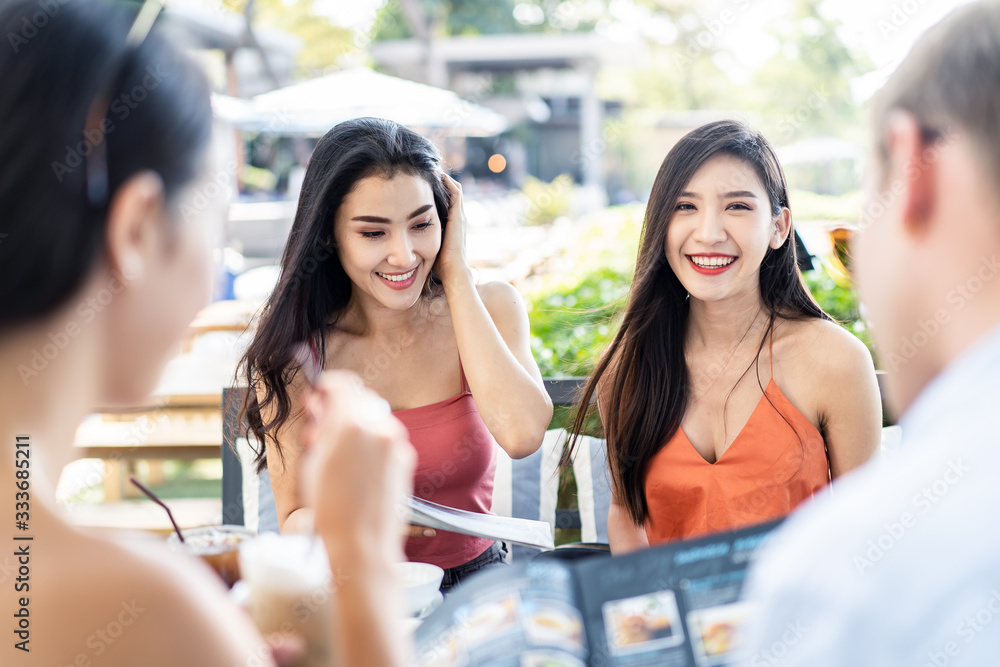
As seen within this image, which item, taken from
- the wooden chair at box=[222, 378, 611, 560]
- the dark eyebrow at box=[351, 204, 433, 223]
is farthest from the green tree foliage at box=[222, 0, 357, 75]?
the dark eyebrow at box=[351, 204, 433, 223]

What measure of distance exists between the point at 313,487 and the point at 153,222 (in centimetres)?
37

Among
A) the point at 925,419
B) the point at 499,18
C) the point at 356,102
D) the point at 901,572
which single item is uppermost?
the point at 499,18

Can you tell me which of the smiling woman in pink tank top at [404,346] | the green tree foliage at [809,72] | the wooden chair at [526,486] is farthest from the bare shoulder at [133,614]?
the green tree foliage at [809,72]

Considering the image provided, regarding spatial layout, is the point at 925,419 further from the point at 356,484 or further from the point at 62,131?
the point at 62,131

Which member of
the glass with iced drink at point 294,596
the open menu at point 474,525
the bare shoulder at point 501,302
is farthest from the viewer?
the bare shoulder at point 501,302

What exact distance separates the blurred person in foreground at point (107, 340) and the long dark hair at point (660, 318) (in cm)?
147

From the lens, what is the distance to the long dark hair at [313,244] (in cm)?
246

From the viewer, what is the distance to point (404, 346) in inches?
106

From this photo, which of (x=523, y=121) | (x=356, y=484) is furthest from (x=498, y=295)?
(x=523, y=121)

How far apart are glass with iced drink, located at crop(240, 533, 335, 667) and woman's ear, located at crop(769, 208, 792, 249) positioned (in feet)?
5.57

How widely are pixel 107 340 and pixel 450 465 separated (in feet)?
5.17

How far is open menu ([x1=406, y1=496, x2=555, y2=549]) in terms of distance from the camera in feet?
5.64

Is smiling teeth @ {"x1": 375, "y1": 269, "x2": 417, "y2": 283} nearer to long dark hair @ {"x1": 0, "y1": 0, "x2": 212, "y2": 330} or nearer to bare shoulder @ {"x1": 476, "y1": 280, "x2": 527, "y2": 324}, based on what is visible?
bare shoulder @ {"x1": 476, "y1": 280, "x2": 527, "y2": 324}

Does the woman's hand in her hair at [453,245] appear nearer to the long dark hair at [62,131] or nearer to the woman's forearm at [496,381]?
the woman's forearm at [496,381]
